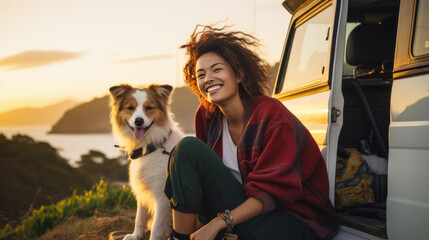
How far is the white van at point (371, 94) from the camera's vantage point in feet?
6.26

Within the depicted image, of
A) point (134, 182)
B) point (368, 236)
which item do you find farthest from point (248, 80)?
point (134, 182)

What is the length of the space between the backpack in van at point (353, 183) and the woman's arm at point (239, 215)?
0.96 meters

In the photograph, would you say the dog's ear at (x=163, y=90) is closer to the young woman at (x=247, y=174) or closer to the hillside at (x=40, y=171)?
the young woman at (x=247, y=174)

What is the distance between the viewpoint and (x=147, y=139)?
3791mm

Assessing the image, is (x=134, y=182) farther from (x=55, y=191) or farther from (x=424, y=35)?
(x=55, y=191)

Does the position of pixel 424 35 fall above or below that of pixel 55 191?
above

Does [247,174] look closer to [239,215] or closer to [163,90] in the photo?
[239,215]

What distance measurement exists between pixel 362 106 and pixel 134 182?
244 centimetres

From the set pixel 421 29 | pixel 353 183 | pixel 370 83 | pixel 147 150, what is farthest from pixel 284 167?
pixel 147 150

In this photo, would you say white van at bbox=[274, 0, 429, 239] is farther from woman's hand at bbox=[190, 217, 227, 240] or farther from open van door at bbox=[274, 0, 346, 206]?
woman's hand at bbox=[190, 217, 227, 240]

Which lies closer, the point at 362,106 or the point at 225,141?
the point at 225,141

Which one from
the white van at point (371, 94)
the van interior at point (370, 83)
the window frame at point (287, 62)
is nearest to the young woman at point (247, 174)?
the white van at point (371, 94)

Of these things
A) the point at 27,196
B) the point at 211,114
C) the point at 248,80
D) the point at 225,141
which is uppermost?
the point at 248,80

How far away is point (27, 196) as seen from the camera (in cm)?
1661
